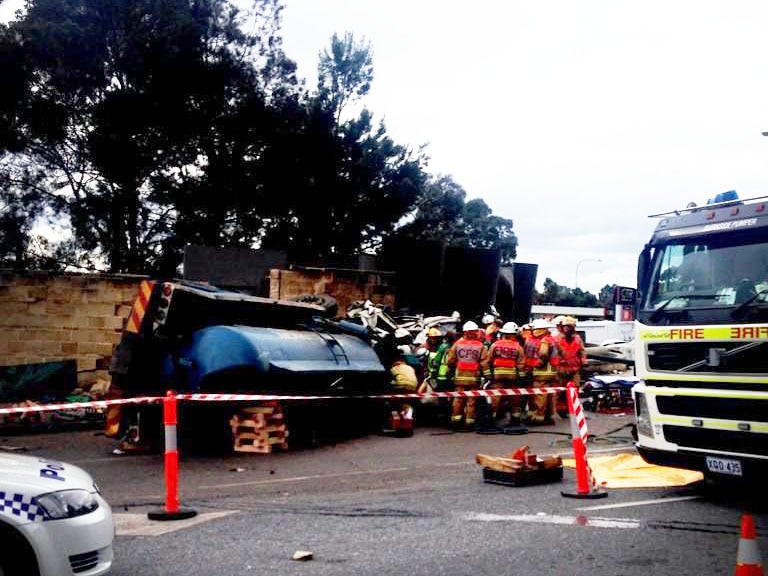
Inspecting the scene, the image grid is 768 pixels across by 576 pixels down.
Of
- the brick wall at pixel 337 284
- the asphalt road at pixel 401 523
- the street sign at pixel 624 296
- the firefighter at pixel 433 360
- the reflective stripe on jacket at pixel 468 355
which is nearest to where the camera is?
the asphalt road at pixel 401 523

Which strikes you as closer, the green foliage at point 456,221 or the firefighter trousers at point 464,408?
the firefighter trousers at point 464,408

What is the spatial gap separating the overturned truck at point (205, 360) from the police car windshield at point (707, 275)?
5635mm

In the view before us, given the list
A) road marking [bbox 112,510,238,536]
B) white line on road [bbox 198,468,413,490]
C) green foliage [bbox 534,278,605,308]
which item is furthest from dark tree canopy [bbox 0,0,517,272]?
green foliage [bbox 534,278,605,308]

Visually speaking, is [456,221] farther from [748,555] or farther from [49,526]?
[748,555]

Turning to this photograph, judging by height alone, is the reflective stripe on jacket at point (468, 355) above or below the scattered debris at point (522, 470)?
above

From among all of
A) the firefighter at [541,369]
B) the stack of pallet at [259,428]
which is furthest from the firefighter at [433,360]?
the stack of pallet at [259,428]

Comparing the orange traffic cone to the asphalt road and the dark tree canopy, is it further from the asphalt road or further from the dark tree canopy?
the dark tree canopy

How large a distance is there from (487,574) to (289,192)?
2997cm

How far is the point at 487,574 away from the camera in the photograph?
19.5ft

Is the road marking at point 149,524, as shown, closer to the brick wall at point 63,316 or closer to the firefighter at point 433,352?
the firefighter at point 433,352

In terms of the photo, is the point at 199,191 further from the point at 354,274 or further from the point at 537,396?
the point at 537,396

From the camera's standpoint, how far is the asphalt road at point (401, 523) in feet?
20.6

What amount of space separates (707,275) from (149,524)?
17.8ft

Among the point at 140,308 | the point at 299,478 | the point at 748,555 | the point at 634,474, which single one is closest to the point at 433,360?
the point at 140,308
